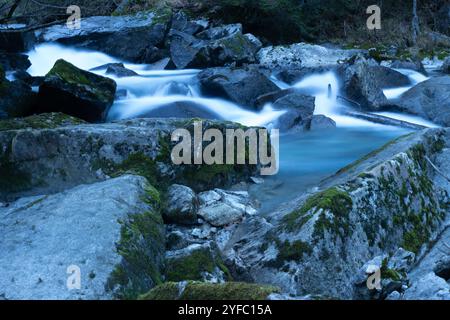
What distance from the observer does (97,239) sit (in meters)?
3.33

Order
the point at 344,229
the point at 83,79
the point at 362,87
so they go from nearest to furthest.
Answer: the point at 344,229, the point at 83,79, the point at 362,87

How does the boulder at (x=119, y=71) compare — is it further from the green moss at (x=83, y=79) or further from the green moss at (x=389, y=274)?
the green moss at (x=389, y=274)

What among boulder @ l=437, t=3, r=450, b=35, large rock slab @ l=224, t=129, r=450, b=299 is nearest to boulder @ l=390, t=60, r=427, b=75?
boulder @ l=437, t=3, r=450, b=35

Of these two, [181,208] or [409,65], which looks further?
[409,65]

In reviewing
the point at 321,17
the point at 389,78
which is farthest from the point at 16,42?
the point at 321,17

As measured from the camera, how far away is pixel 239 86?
11.7 metres

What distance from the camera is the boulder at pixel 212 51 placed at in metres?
14.7

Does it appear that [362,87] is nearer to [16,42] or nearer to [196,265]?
[196,265]

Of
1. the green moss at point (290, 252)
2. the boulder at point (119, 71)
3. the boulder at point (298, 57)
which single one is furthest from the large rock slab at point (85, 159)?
the boulder at point (298, 57)

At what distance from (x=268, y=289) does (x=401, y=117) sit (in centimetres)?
959

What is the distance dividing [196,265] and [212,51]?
39.0ft

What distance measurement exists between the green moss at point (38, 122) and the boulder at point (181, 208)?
2198 mm

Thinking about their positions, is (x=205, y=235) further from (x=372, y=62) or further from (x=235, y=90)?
(x=372, y=62)
